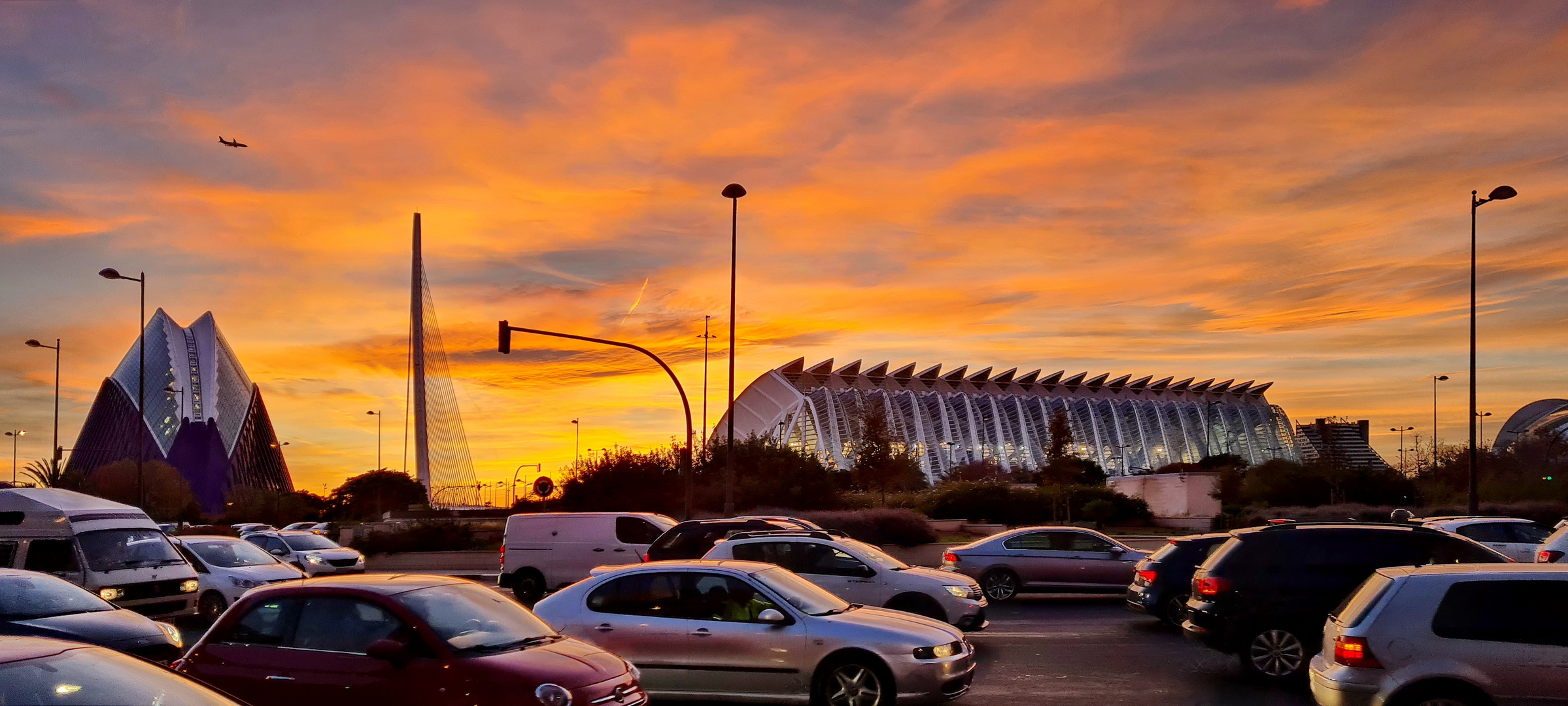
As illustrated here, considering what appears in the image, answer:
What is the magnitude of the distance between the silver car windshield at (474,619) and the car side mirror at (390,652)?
28cm

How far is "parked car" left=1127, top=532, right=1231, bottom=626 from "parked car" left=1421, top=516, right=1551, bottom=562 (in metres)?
7.42

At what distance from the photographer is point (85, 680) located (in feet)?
14.8

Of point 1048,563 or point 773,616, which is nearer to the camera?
point 773,616

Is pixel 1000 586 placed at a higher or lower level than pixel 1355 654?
lower

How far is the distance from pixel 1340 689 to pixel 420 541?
3210 centimetres

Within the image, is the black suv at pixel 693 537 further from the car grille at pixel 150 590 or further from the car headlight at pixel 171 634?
the car headlight at pixel 171 634

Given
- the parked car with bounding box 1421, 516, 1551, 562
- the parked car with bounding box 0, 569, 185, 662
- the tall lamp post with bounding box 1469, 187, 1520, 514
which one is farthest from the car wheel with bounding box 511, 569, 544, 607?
the tall lamp post with bounding box 1469, 187, 1520, 514

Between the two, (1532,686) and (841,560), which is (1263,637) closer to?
(1532,686)

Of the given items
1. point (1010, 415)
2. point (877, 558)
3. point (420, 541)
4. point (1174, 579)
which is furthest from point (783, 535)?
point (1010, 415)

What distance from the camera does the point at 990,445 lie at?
12238cm

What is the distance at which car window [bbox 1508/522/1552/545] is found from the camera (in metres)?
21.2

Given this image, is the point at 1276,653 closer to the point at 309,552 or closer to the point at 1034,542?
the point at 1034,542

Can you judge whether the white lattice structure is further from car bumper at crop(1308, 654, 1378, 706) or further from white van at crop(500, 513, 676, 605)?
car bumper at crop(1308, 654, 1378, 706)

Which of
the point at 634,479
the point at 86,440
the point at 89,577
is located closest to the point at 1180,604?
the point at 89,577
